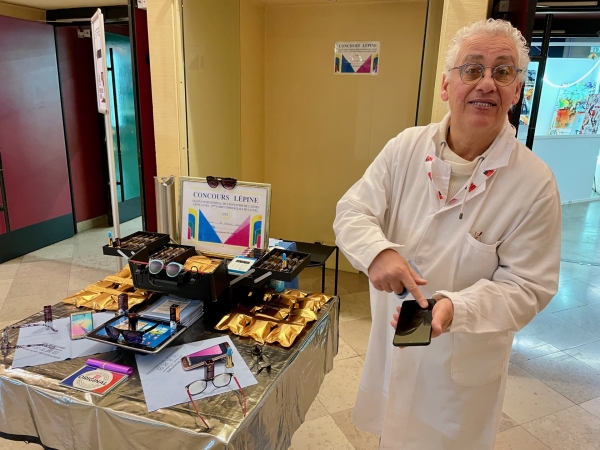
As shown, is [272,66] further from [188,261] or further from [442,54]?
[188,261]

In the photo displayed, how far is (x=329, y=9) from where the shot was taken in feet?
10.8

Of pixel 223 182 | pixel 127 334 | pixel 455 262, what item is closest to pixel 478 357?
pixel 455 262

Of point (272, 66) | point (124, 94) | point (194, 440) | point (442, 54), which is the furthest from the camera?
point (124, 94)

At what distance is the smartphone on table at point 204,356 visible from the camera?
121 cm

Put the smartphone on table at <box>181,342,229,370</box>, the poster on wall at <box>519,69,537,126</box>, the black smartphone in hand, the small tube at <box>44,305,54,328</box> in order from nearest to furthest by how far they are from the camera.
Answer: the black smartphone in hand → the smartphone on table at <box>181,342,229,370</box> → the small tube at <box>44,305,54,328</box> → the poster on wall at <box>519,69,537,126</box>

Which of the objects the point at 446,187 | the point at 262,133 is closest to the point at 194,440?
the point at 446,187

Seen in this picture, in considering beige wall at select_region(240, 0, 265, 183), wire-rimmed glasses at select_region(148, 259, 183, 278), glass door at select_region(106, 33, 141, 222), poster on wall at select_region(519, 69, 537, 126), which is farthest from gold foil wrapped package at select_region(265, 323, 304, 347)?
poster on wall at select_region(519, 69, 537, 126)

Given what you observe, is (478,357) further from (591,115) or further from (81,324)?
(591,115)

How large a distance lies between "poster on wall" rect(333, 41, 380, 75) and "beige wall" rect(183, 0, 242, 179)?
2.58 feet

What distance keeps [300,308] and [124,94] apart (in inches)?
174

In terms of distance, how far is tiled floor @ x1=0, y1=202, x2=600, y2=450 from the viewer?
81.4 inches

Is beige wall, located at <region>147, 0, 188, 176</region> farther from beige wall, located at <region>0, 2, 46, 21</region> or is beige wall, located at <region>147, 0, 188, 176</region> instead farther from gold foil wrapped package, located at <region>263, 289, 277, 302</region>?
beige wall, located at <region>0, 2, 46, 21</region>

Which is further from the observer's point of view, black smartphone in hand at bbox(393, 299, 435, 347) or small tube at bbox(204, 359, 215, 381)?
small tube at bbox(204, 359, 215, 381)

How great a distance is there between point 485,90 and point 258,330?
0.94 metres
